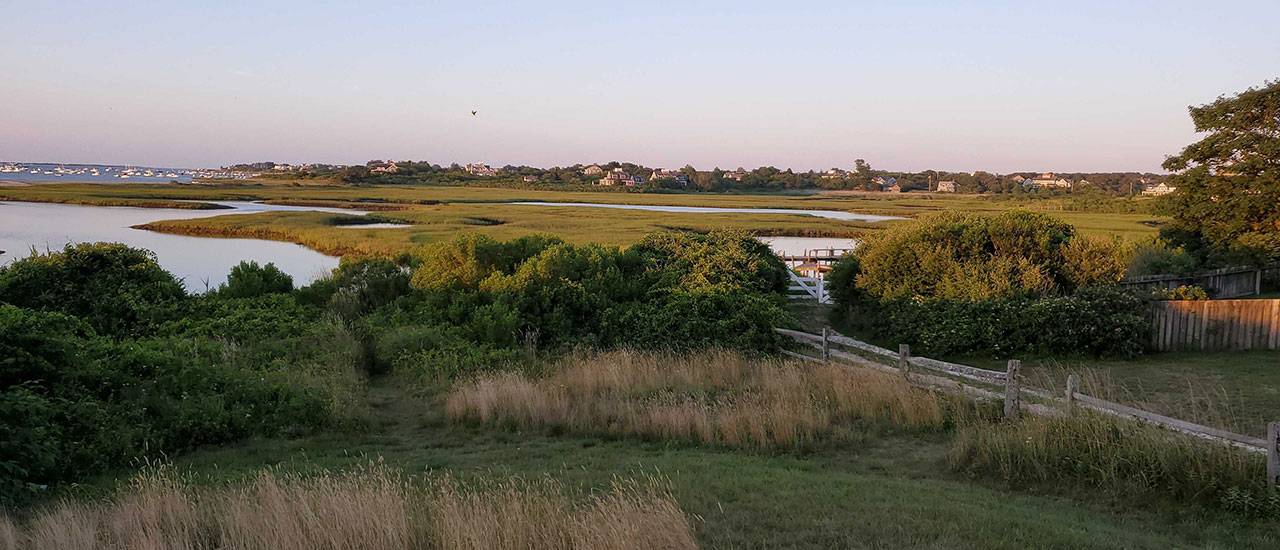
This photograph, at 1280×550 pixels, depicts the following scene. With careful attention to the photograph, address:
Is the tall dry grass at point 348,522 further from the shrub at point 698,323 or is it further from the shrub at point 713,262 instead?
the shrub at point 713,262

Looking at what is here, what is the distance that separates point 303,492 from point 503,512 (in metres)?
1.82

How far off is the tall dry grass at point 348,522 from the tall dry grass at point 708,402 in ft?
11.8

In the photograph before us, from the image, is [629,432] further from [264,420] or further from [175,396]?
[175,396]

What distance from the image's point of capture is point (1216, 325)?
60.8ft

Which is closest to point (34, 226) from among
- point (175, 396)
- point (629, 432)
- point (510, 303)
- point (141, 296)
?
point (141, 296)

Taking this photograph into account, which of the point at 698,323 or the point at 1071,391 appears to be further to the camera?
the point at 698,323

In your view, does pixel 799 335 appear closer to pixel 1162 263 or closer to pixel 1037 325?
pixel 1037 325

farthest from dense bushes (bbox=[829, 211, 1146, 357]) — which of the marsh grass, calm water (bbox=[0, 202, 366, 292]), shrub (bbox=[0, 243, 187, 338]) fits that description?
calm water (bbox=[0, 202, 366, 292])

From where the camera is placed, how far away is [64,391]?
1062cm

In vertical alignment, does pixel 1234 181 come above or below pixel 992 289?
above

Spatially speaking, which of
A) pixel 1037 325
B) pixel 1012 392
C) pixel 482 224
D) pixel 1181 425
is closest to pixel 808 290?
pixel 1037 325

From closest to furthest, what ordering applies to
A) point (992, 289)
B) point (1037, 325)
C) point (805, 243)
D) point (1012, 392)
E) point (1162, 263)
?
1. point (1012, 392)
2. point (1037, 325)
3. point (992, 289)
4. point (1162, 263)
5. point (805, 243)

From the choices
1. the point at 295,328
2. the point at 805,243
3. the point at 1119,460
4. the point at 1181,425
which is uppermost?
the point at 1181,425

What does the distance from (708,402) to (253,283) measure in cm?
1456
